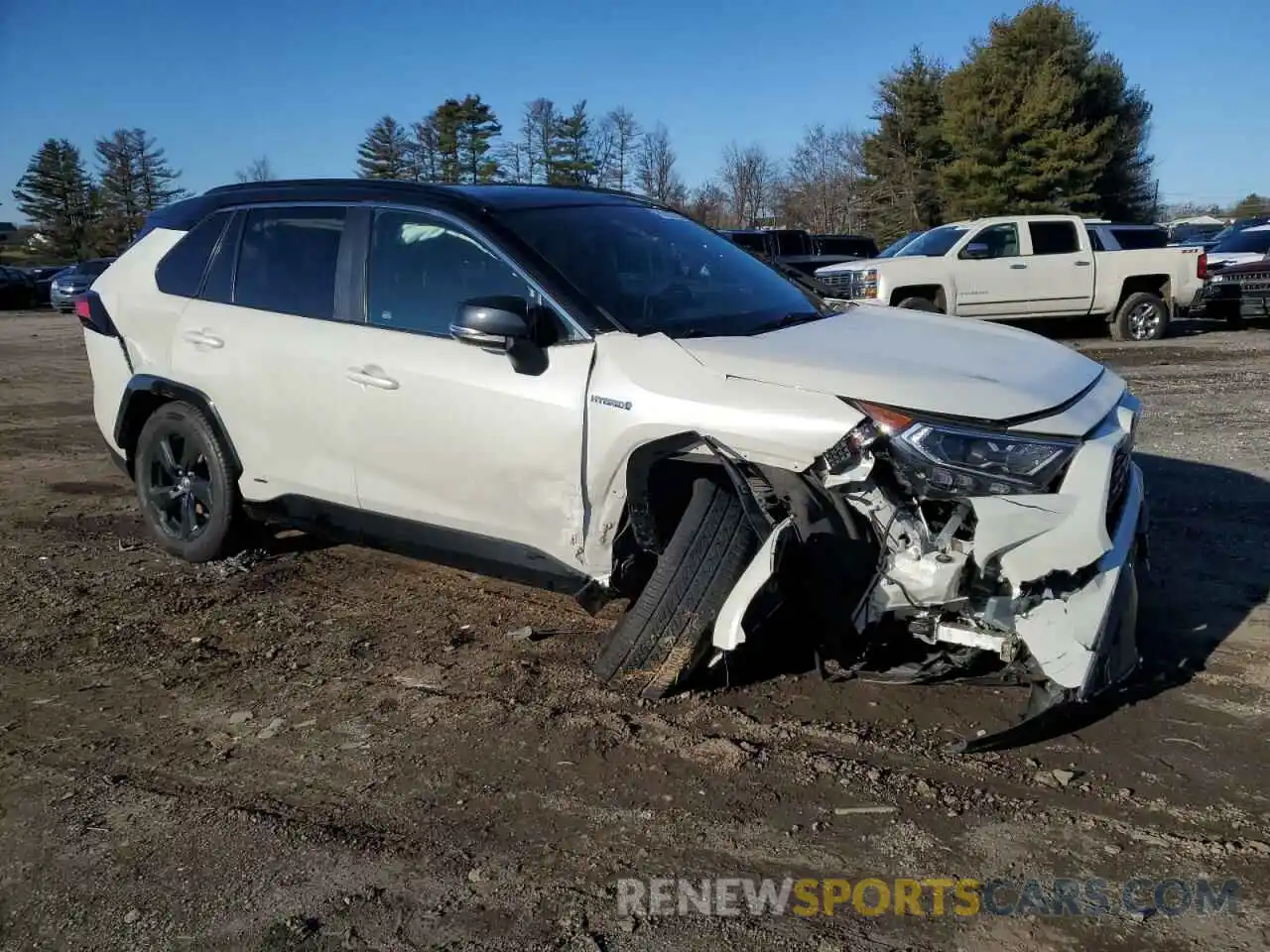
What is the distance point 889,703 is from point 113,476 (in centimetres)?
617

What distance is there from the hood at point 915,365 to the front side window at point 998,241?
39.4 feet

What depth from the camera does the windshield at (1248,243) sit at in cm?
1863

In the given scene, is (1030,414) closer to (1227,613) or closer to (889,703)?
(889,703)

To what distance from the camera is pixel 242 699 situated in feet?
13.0

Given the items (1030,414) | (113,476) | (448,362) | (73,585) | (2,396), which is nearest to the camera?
(1030,414)

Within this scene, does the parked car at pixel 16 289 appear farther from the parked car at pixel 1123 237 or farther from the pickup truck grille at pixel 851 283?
the parked car at pixel 1123 237

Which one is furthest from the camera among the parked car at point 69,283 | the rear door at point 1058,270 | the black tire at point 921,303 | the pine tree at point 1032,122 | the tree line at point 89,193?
the tree line at point 89,193

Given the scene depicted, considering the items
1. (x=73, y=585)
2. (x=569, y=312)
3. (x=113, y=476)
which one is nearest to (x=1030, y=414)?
(x=569, y=312)

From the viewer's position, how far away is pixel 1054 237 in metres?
16.1

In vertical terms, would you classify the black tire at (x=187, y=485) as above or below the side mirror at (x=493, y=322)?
below

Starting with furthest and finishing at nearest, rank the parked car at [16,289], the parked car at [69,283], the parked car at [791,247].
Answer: the parked car at [16,289] < the parked car at [69,283] < the parked car at [791,247]

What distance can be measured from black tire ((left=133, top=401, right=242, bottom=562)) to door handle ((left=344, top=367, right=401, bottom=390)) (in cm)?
106

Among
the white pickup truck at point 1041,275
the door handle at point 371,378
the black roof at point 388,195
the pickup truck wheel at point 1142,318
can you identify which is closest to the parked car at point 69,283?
the white pickup truck at point 1041,275

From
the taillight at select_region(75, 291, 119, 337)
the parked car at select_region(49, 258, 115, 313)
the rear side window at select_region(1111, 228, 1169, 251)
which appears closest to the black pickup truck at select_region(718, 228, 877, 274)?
the rear side window at select_region(1111, 228, 1169, 251)
